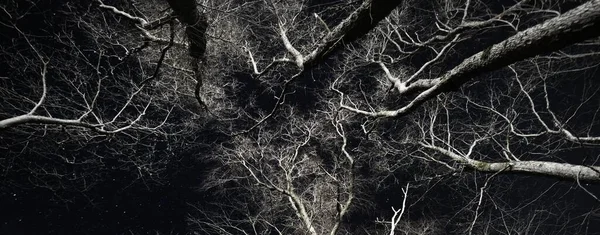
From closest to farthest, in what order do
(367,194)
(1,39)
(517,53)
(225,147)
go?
1. (517,53)
2. (1,39)
3. (225,147)
4. (367,194)

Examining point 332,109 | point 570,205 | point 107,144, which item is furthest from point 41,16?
point 570,205

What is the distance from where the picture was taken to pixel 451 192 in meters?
12.6

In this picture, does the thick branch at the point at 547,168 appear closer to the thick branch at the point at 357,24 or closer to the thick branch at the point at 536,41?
the thick branch at the point at 536,41

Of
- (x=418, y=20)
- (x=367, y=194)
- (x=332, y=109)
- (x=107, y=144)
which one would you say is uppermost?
(x=107, y=144)

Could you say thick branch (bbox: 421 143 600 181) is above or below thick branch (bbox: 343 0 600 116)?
below

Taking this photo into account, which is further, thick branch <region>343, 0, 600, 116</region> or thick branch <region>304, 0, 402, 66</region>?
thick branch <region>304, 0, 402, 66</region>

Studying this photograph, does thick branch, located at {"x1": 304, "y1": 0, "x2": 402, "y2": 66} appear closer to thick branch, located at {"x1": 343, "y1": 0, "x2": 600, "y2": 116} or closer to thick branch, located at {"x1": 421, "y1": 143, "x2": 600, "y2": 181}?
thick branch, located at {"x1": 343, "y1": 0, "x2": 600, "y2": 116}

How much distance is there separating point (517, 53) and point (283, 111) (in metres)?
8.98

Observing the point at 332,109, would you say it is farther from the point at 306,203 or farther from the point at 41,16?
the point at 41,16

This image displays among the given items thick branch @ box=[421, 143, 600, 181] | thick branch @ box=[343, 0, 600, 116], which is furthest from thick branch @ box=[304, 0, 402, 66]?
thick branch @ box=[421, 143, 600, 181]

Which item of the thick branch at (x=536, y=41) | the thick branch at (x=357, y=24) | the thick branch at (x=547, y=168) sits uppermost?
the thick branch at (x=357, y=24)

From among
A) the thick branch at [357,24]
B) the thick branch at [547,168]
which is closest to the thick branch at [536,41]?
the thick branch at [357,24]

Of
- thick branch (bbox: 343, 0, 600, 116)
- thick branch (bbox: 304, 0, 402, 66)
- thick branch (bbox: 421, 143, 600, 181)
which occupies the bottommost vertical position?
thick branch (bbox: 421, 143, 600, 181)

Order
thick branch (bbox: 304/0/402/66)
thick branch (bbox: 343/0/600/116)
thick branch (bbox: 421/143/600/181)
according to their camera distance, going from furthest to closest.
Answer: thick branch (bbox: 421/143/600/181) < thick branch (bbox: 304/0/402/66) < thick branch (bbox: 343/0/600/116)
